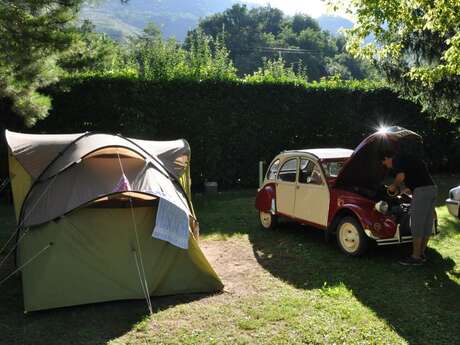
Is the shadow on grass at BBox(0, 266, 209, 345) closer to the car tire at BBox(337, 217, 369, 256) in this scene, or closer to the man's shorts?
the car tire at BBox(337, 217, 369, 256)

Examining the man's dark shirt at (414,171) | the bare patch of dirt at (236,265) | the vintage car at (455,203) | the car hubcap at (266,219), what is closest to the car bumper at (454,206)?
the vintage car at (455,203)

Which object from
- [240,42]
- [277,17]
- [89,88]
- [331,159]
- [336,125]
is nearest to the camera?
[331,159]

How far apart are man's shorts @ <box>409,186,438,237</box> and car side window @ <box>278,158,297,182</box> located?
2.49 m

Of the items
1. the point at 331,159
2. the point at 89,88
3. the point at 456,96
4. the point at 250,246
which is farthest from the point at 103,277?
the point at 456,96

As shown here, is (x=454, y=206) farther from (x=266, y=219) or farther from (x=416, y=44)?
(x=416, y=44)

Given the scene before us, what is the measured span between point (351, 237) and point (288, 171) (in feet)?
6.77

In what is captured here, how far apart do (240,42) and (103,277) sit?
75.3 m

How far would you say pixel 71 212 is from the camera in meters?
5.49

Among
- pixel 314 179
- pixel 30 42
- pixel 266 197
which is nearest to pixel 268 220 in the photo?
pixel 266 197

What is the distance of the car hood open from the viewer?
6578mm

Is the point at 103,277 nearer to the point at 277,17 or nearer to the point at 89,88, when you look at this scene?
the point at 89,88

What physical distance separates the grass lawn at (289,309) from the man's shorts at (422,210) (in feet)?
1.85

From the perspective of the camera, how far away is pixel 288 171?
342 inches

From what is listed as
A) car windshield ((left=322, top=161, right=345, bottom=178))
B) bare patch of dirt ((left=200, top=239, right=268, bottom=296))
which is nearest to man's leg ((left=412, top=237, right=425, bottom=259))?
car windshield ((left=322, top=161, right=345, bottom=178))
